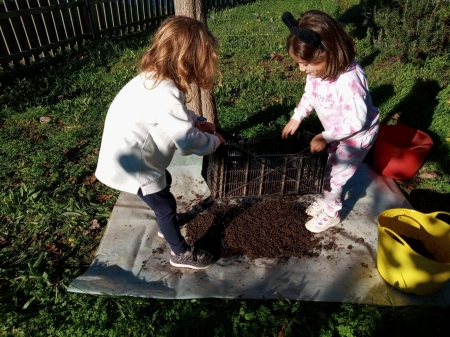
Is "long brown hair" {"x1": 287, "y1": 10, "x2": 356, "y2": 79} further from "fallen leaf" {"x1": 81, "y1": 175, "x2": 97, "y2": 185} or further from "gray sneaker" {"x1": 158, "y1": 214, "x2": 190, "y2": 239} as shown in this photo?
"fallen leaf" {"x1": 81, "y1": 175, "x2": 97, "y2": 185}

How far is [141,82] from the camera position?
2031 mm

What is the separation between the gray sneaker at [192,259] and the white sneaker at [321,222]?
0.88 m

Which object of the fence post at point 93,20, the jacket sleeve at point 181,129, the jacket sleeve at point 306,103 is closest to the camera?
the jacket sleeve at point 181,129

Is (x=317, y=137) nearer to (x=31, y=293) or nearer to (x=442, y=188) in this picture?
(x=442, y=188)

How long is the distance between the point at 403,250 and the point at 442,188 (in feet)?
5.33

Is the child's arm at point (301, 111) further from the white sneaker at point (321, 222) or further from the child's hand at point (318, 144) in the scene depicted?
the white sneaker at point (321, 222)

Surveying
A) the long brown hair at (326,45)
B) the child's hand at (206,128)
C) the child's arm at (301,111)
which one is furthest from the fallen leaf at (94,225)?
the long brown hair at (326,45)

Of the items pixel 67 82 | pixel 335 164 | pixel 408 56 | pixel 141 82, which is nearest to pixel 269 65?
pixel 408 56

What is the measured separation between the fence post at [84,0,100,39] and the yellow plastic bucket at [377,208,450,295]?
7126 millimetres

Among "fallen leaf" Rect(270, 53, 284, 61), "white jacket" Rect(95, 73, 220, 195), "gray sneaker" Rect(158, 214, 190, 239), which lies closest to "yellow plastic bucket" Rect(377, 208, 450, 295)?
"white jacket" Rect(95, 73, 220, 195)

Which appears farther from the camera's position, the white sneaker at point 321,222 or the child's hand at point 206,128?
the white sneaker at point 321,222

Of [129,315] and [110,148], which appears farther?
[129,315]

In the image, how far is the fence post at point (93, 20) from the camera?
7453 mm

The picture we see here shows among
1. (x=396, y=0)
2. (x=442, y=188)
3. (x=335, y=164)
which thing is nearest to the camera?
(x=335, y=164)
